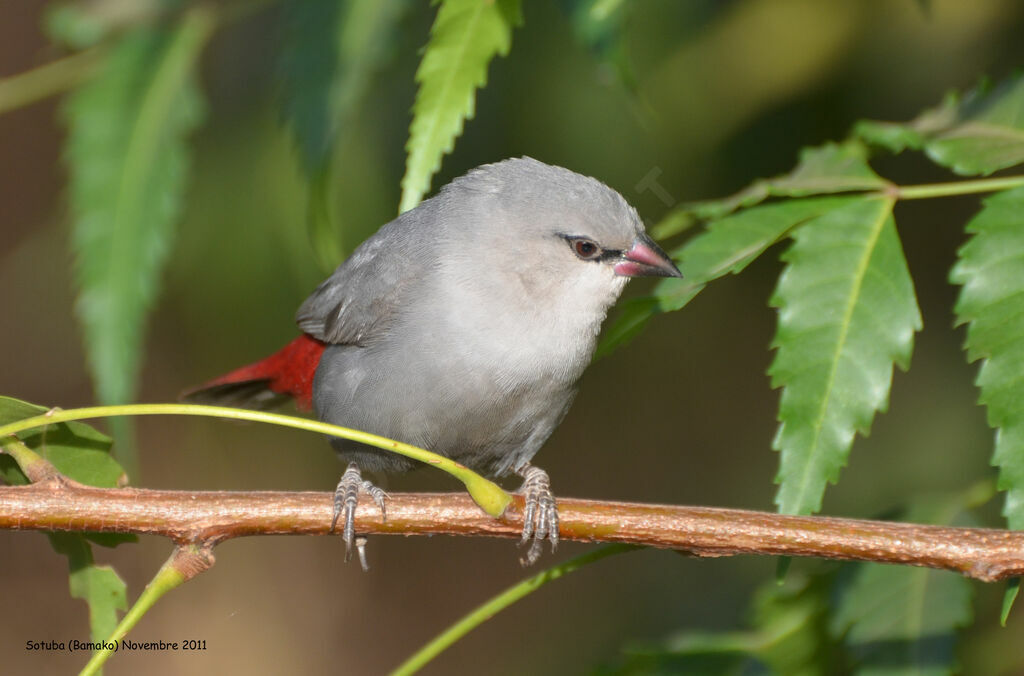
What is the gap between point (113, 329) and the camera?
2695 mm

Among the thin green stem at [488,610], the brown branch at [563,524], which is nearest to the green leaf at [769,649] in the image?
the thin green stem at [488,610]

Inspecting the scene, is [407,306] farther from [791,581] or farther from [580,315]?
[791,581]

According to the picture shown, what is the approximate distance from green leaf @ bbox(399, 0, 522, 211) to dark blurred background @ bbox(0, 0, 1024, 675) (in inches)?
15.6

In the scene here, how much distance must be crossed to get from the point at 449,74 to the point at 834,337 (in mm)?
980

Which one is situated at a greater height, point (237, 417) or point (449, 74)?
point (449, 74)

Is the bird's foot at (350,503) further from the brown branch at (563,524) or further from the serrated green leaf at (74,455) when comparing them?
the serrated green leaf at (74,455)

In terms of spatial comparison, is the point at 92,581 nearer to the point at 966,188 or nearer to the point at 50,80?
the point at 50,80

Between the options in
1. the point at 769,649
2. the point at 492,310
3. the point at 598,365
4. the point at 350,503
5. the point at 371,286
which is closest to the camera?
the point at 350,503

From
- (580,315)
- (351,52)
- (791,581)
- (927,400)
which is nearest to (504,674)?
(927,400)

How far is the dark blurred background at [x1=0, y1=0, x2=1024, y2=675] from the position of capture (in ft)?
13.1

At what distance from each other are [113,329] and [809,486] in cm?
173

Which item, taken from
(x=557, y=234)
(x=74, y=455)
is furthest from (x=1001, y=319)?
(x=74, y=455)

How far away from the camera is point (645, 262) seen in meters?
2.73

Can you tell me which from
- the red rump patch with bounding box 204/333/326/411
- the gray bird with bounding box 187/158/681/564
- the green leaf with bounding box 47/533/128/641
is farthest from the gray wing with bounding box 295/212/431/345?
the green leaf with bounding box 47/533/128/641
